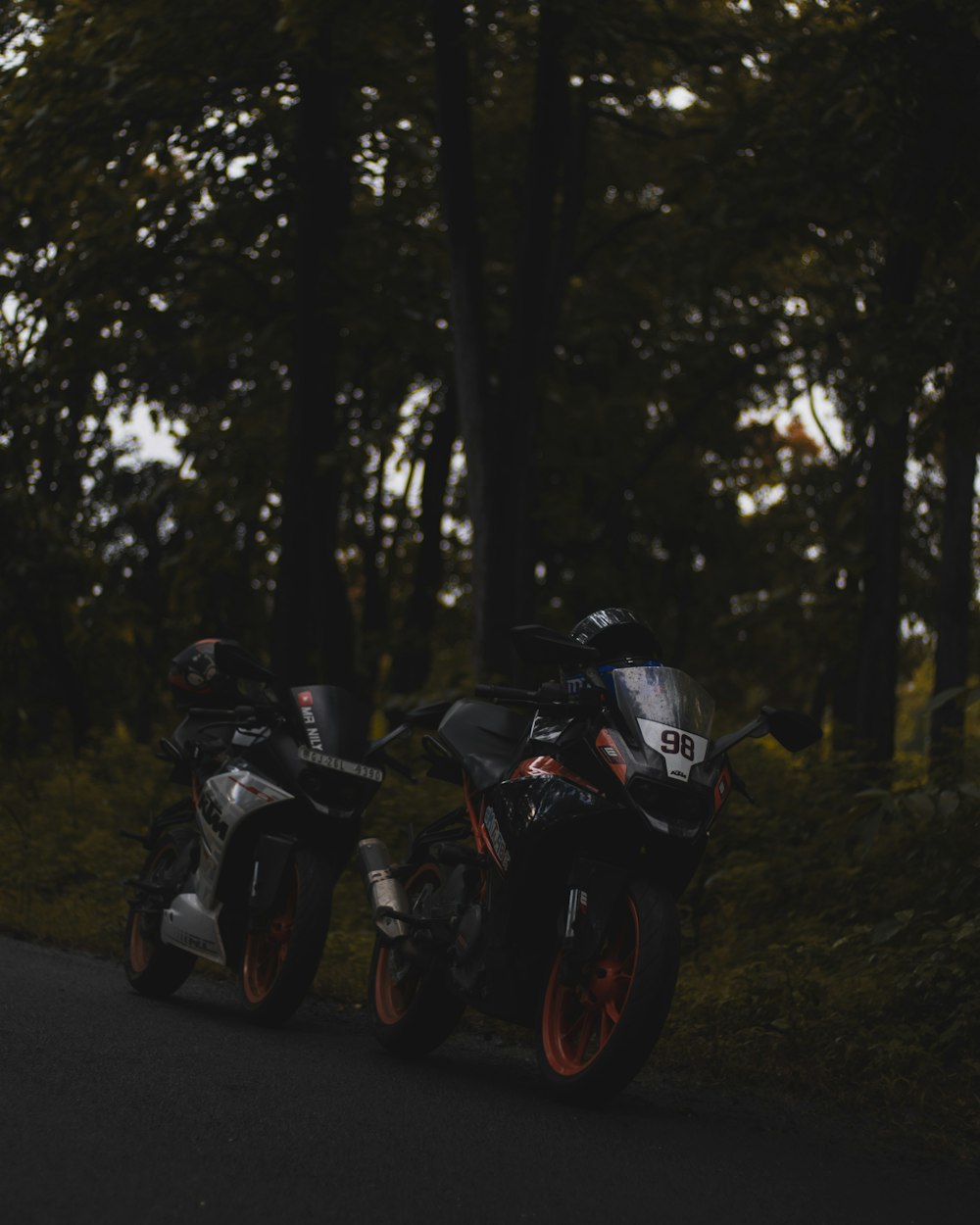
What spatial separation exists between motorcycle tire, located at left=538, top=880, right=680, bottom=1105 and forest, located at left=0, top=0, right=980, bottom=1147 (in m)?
1.43

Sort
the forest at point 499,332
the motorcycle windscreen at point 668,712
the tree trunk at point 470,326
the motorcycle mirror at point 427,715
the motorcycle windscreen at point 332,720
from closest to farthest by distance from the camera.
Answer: the motorcycle windscreen at point 668,712
the motorcycle mirror at point 427,715
the motorcycle windscreen at point 332,720
the forest at point 499,332
the tree trunk at point 470,326

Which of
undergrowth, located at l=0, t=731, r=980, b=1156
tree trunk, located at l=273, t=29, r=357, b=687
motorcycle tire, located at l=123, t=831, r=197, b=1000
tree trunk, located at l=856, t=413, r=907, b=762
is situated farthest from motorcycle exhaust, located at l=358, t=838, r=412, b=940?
tree trunk, located at l=273, t=29, r=357, b=687

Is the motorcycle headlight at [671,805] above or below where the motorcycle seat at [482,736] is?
below

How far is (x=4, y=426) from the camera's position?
1812cm

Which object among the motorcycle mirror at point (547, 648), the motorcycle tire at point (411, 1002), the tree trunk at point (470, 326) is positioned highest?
the tree trunk at point (470, 326)

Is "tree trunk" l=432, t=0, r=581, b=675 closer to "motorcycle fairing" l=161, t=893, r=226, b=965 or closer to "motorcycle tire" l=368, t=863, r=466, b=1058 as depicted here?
"motorcycle fairing" l=161, t=893, r=226, b=965

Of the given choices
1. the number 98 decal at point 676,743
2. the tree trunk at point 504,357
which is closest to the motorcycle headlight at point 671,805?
the number 98 decal at point 676,743

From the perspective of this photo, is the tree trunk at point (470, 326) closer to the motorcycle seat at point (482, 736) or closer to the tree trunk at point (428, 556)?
the motorcycle seat at point (482, 736)

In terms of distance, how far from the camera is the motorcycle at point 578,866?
570 centimetres

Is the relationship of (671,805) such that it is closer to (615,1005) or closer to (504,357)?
(615,1005)

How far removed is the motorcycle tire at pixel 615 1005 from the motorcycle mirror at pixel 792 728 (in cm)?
74

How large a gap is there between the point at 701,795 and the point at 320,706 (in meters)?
2.41

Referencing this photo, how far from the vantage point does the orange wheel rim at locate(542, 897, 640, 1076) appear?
5.73 m

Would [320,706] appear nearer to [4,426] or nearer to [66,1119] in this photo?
[66,1119]
